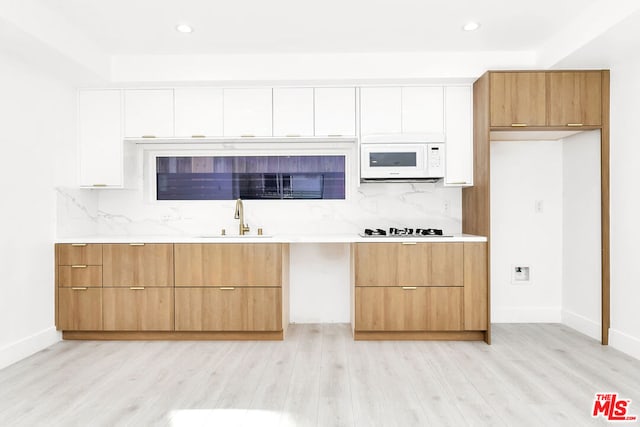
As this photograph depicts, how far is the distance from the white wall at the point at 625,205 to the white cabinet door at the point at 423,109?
1357mm

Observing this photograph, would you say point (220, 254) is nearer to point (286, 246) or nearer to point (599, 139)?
point (286, 246)

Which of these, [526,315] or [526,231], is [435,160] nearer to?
[526,231]

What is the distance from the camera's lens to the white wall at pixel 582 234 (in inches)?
134

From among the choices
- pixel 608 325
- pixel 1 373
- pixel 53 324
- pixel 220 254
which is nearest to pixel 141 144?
pixel 220 254

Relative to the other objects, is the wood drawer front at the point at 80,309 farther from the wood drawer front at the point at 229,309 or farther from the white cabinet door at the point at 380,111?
the white cabinet door at the point at 380,111

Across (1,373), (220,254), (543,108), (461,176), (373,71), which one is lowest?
(1,373)

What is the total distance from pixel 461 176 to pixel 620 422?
213cm

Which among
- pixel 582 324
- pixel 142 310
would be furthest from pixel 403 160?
pixel 142 310

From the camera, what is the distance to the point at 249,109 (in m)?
3.64

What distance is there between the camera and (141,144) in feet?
13.1

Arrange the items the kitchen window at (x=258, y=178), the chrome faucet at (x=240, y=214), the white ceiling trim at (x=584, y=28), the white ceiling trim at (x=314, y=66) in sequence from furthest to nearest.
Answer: the kitchen window at (x=258, y=178) → the chrome faucet at (x=240, y=214) → the white ceiling trim at (x=314, y=66) → the white ceiling trim at (x=584, y=28)

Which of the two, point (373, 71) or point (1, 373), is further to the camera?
point (373, 71)

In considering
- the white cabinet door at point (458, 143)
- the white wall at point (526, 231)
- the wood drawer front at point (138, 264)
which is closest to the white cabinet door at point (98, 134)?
the wood drawer front at point (138, 264)

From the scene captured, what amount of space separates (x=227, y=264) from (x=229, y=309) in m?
0.38
